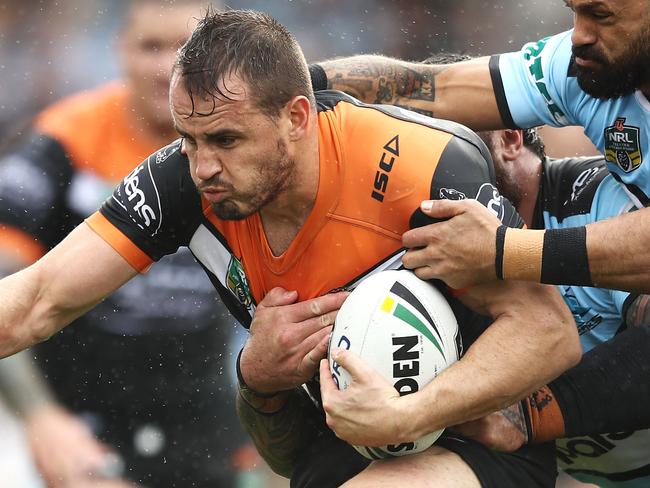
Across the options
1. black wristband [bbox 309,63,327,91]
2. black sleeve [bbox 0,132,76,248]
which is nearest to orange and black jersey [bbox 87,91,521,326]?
black wristband [bbox 309,63,327,91]

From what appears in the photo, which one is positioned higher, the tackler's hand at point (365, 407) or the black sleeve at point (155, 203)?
the black sleeve at point (155, 203)

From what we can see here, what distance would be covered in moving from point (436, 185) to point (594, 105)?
994mm

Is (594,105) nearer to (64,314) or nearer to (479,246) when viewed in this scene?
(479,246)

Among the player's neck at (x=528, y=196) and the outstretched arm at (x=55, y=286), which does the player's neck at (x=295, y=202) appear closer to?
the outstretched arm at (x=55, y=286)

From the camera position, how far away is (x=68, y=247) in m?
3.96

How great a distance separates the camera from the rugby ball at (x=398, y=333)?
3.46 m

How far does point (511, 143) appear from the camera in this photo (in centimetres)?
504

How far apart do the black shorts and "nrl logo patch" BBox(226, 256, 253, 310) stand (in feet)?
1.68

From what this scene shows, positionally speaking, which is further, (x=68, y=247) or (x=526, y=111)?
(x=526, y=111)

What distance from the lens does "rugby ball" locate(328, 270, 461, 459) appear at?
3459 mm

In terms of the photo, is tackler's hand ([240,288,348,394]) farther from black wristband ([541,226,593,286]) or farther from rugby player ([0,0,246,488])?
rugby player ([0,0,246,488])

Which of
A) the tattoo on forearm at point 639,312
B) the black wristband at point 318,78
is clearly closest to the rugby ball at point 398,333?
the tattoo on forearm at point 639,312

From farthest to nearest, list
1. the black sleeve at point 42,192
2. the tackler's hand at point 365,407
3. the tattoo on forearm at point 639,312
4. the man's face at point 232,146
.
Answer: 1. the black sleeve at point 42,192
2. the tattoo on forearm at point 639,312
3. the man's face at point 232,146
4. the tackler's hand at point 365,407

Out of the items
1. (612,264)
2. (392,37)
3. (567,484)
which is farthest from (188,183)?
(392,37)
